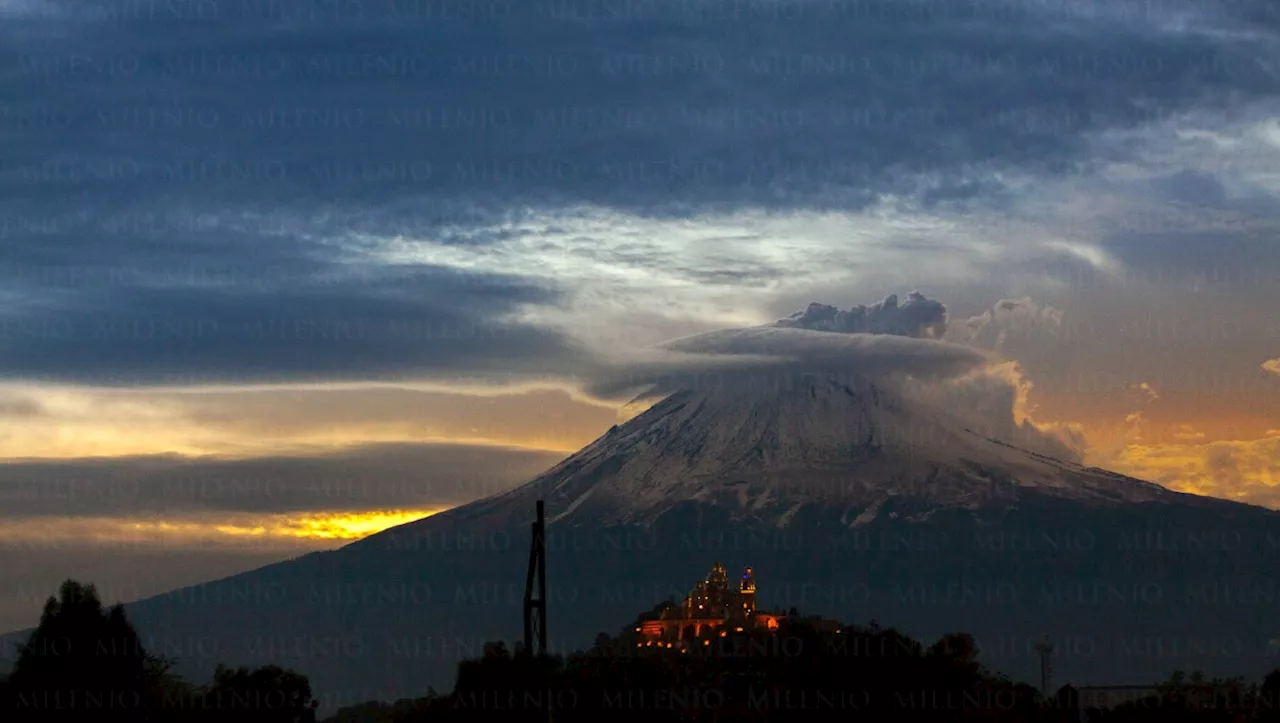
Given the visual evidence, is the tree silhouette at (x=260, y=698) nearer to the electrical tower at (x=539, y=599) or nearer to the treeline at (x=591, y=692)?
the treeline at (x=591, y=692)

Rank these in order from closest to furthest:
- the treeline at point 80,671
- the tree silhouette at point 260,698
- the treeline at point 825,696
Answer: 1. the treeline at point 80,671
2. the treeline at point 825,696
3. the tree silhouette at point 260,698

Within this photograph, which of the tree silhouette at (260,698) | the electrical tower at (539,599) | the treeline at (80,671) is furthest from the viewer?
the tree silhouette at (260,698)

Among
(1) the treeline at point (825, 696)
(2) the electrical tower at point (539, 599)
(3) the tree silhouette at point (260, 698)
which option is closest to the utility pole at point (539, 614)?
(2) the electrical tower at point (539, 599)

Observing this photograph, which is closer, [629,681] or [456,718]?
[456,718]

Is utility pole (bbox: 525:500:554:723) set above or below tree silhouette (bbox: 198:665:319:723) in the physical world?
above

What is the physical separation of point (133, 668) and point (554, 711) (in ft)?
39.1

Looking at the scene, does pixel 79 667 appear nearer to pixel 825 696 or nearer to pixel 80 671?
pixel 80 671

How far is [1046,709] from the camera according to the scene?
79.7 metres

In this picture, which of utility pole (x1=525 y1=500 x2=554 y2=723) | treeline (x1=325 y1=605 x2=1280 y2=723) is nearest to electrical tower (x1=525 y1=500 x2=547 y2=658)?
utility pole (x1=525 y1=500 x2=554 y2=723)

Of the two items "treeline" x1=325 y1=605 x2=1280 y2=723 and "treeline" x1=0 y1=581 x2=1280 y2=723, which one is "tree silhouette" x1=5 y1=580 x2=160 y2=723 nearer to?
"treeline" x1=0 y1=581 x2=1280 y2=723

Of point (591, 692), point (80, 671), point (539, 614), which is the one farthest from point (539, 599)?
point (80, 671)

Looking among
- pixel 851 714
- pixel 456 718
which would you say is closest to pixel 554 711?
pixel 456 718

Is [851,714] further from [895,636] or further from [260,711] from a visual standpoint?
[260,711]

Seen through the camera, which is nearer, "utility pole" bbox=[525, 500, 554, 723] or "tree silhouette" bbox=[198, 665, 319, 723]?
"utility pole" bbox=[525, 500, 554, 723]
